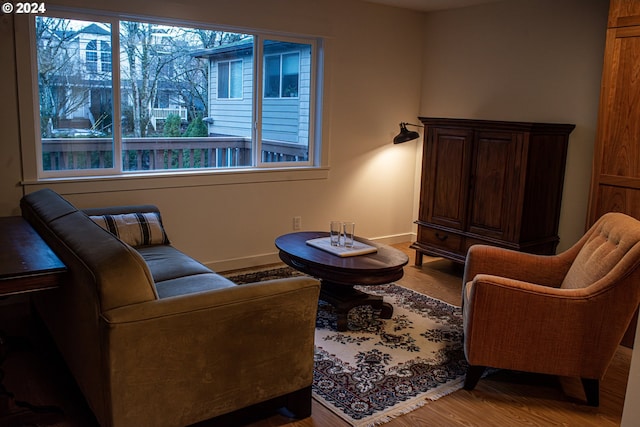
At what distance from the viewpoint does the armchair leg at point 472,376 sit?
2.85 m

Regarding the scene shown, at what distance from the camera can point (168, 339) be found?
2062mm

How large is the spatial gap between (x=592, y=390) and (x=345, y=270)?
1400mm

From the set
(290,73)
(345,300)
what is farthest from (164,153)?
A: (345,300)

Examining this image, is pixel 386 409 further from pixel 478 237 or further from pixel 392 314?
pixel 478 237

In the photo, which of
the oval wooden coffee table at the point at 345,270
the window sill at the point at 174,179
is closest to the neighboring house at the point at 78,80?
the window sill at the point at 174,179

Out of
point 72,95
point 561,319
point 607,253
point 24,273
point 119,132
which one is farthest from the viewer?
point 119,132

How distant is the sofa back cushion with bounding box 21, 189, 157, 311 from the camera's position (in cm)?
199

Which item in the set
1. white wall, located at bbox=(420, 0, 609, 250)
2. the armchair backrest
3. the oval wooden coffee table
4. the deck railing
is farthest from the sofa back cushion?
white wall, located at bbox=(420, 0, 609, 250)

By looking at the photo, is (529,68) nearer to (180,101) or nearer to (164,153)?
(180,101)

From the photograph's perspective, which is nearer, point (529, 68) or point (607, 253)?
point (607, 253)

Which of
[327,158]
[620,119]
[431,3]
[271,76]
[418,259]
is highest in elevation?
[431,3]

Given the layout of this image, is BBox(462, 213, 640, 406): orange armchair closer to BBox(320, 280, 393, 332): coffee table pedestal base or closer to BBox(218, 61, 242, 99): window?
BBox(320, 280, 393, 332): coffee table pedestal base

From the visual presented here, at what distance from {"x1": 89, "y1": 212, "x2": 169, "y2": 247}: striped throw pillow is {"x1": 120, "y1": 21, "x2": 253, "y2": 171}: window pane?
637mm

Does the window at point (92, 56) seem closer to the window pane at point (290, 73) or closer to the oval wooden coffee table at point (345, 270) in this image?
the window pane at point (290, 73)
